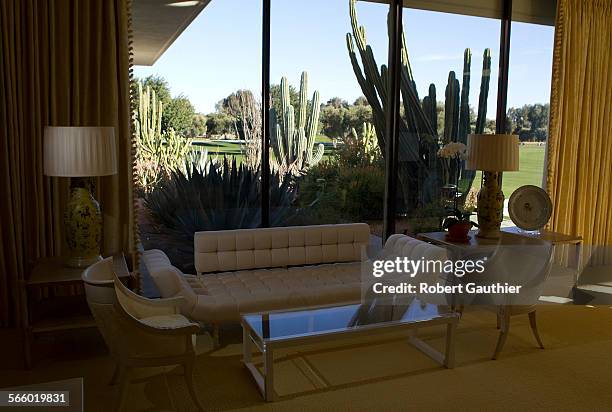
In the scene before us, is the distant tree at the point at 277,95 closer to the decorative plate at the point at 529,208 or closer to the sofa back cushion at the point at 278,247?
the sofa back cushion at the point at 278,247

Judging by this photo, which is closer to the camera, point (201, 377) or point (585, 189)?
point (201, 377)

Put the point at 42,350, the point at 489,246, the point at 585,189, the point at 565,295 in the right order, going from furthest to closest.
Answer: the point at 585,189 → the point at 565,295 → the point at 489,246 → the point at 42,350

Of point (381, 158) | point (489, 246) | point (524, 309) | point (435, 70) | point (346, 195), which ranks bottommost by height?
point (524, 309)

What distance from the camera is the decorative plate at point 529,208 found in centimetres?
477

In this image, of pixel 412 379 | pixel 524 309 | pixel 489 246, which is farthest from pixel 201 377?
pixel 489 246

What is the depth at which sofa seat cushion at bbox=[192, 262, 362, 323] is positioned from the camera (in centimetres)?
355

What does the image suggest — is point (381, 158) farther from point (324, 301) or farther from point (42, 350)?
point (42, 350)

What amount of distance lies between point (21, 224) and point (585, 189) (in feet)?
17.5

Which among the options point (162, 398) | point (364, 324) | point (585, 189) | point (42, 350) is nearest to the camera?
point (162, 398)

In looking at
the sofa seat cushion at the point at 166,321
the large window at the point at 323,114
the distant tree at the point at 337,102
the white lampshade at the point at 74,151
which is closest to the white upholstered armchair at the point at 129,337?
the sofa seat cushion at the point at 166,321

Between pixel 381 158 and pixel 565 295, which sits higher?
pixel 381 158

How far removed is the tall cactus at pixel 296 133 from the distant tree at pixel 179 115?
69 cm

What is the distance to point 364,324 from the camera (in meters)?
3.30

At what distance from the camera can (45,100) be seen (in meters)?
3.83
